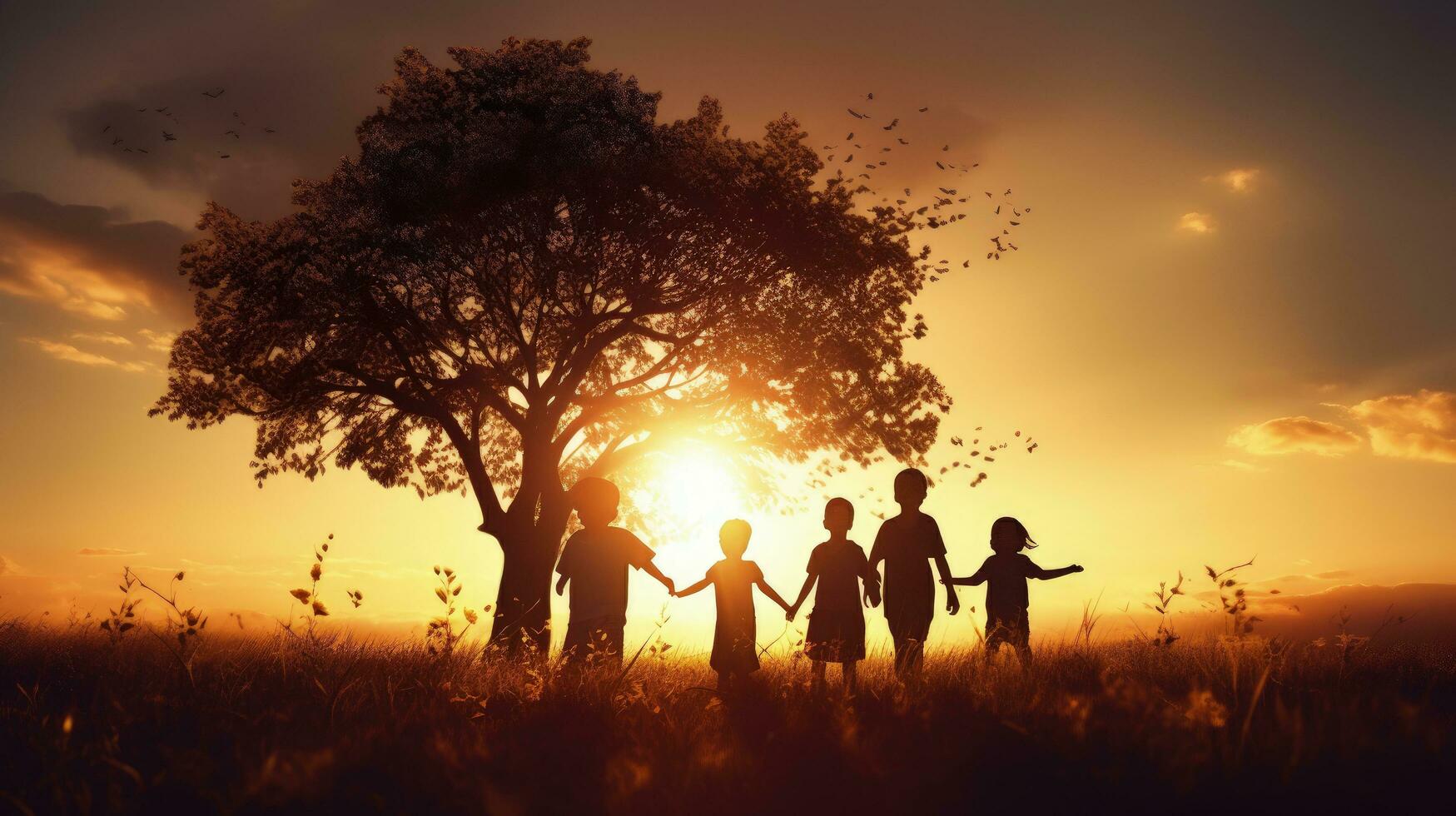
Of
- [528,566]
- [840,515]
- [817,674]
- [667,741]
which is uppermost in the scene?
[840,515]

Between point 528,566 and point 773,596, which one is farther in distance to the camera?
point 528,566

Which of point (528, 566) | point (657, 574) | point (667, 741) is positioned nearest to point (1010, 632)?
point (657, 574)

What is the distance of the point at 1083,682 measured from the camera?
8289 millimetres

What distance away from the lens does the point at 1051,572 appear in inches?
437

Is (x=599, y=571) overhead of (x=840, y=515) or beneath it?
beneath

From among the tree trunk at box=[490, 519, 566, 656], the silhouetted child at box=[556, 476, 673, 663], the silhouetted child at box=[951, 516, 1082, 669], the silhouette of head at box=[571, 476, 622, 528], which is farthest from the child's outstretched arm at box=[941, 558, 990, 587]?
the tree trunk at box=[490, 519, 566, 656]

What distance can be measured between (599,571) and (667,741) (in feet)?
16.7

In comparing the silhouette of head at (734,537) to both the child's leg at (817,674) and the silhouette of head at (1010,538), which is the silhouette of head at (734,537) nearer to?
the child's leg at (817,674)

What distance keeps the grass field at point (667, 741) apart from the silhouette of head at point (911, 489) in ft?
10.3

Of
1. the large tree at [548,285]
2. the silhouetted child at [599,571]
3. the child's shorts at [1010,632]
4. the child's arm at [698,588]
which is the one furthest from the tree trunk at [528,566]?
the child's shorts at [1010,632]

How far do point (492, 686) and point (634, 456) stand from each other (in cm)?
1256

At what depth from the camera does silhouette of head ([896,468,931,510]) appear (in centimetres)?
1124

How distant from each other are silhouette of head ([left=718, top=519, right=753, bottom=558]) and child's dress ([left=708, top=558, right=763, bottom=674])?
0.34 feet

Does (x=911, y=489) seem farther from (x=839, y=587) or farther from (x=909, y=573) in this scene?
(x=839, y=587)
